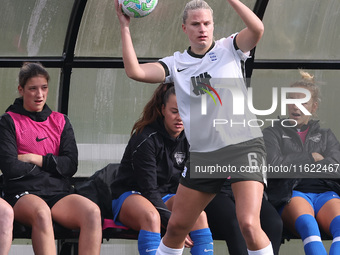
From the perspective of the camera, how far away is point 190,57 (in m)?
4.52

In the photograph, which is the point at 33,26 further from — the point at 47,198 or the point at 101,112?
the point at 47,198

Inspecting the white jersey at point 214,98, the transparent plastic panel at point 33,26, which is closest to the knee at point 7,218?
the white jersey at point 214,98

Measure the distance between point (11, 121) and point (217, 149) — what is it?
1.94m

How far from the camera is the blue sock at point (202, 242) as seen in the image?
16.1 ft

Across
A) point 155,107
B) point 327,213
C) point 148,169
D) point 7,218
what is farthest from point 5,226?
point 327,213

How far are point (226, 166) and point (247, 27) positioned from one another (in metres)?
0.92

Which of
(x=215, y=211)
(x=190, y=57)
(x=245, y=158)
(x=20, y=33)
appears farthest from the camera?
(x=20, y=33)

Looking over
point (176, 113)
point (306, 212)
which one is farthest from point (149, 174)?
point (306, 212)

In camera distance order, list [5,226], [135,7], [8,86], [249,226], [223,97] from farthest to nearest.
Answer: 1. [8,86]
2. [5,226]
3. [135,7]
4. [223,97]
5. [249,226]

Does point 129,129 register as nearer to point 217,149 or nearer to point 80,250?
point 80,250

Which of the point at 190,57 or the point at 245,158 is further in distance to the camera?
the point at 190,57

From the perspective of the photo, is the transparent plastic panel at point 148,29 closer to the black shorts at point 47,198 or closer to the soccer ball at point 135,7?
the black shorts at point 47,198

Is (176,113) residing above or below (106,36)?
below

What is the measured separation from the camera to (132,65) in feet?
14.0
